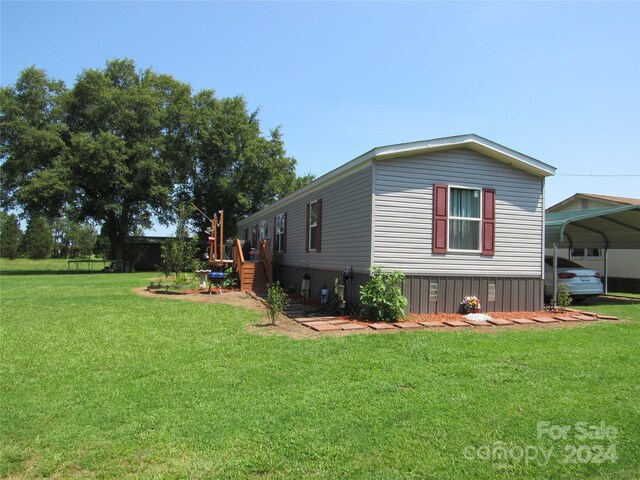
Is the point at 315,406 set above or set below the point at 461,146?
below

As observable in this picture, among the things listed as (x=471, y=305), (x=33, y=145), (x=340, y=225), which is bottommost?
(x=471, y=305)

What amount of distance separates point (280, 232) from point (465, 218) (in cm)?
812

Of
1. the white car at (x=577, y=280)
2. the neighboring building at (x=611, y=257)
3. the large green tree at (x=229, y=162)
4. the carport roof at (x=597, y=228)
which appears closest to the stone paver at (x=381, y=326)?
the carport roof at (x=597, y=228)

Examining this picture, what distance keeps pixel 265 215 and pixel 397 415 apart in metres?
15.9

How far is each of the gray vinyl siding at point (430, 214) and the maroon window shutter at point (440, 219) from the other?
0.10 m

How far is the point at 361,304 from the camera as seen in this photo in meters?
8.85

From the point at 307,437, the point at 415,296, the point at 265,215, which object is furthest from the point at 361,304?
the point at 265,215

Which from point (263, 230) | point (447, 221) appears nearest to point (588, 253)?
point (447, 221)

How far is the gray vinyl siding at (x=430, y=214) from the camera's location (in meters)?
8.89

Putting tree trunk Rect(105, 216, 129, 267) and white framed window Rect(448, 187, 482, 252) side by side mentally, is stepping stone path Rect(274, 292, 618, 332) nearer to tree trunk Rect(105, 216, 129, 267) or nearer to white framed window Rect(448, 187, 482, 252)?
white framed window Rect(448, 187, 482, 252)

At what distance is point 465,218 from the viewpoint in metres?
9.48

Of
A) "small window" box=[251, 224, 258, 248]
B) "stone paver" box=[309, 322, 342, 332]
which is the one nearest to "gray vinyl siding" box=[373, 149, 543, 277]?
"stone paver" box=[309, 322, 342, 332]

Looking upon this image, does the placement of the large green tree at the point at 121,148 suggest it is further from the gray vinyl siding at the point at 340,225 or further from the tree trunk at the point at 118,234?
the gray vinyl siding at the point at 340,225

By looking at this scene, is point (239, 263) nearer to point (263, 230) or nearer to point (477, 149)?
point (263, 230)
